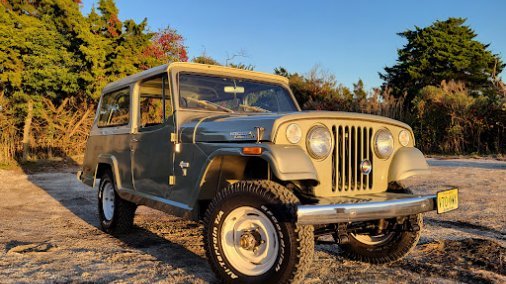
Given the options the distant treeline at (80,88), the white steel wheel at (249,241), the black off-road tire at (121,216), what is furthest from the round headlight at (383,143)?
the distant treeline at (80,88)

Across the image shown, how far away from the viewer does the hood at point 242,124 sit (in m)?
3.27

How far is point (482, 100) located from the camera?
56.1ft

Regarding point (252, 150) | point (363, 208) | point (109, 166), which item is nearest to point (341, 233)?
point (363, 208)

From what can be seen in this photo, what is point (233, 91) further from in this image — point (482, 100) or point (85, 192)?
point (482, 100)

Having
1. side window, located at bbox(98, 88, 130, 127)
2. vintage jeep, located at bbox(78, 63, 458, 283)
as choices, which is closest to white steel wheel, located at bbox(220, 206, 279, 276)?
vintage jeep, located at bbox(78, 63, 458, 283)

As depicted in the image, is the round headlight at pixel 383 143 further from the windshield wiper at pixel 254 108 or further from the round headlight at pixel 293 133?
the windshield wiper at pixel 254 108

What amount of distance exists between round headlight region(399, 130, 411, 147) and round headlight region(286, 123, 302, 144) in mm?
1176

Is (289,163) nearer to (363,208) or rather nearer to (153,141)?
(363,208)

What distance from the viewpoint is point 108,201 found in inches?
→ 228

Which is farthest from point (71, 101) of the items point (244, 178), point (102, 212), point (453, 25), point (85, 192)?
point (453, 25)

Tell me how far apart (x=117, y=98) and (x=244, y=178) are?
8.65 feet

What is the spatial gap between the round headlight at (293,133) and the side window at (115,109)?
2579 mm

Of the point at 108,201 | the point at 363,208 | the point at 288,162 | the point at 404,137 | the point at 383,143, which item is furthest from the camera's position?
the point at 108,201

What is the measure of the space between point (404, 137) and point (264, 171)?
53.3 inches
